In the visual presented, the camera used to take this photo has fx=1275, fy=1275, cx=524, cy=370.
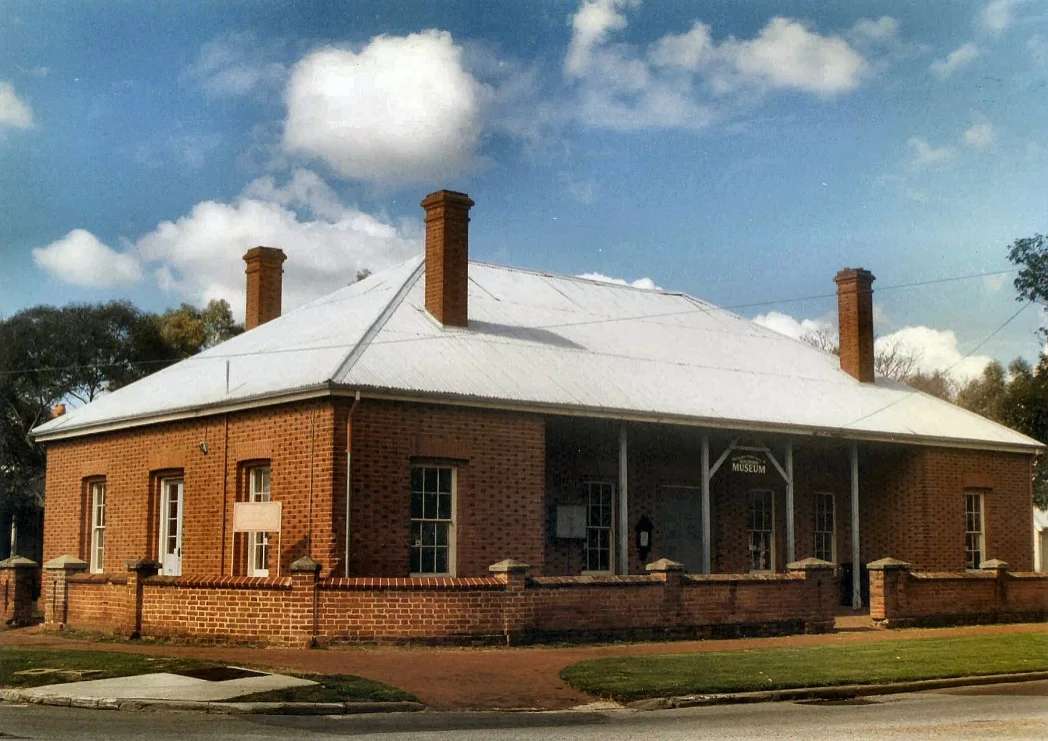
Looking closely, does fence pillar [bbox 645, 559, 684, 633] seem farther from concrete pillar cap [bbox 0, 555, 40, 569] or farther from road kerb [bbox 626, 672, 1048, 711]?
concrete pillar cap [bbox 0, 555, 40, 569]

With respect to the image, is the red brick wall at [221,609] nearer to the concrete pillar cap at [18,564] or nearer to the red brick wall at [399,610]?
the red brick wall at [399,610]

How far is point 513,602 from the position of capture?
18.1 m

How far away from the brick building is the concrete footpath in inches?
29.3

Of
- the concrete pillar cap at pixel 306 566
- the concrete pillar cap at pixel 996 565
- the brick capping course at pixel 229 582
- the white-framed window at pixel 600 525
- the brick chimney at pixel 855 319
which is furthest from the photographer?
the brick chimney at pixel 855 319

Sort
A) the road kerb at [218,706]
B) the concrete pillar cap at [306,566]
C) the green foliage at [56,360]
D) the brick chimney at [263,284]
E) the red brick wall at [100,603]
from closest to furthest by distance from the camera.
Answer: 1. the road kerb at [218,706]
2. the concrete pillar cap at [306,566]
3. the red brick wall at [100,603]
4. the brick chimney at [263,284]
5. the green foliage at [56,360]

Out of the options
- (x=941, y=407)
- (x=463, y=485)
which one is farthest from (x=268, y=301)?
(x=941, y=407)

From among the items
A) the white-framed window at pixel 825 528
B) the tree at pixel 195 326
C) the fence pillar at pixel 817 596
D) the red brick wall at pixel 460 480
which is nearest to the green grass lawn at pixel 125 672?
the red brick wall at pixel 460 480

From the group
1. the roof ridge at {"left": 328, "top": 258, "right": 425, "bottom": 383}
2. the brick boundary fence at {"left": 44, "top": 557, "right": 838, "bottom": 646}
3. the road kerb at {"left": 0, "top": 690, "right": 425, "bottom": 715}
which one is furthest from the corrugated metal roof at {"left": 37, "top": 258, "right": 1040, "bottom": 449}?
the road kerb at {"left": 0, "top": 690, "right": 425, "bottom": 715}

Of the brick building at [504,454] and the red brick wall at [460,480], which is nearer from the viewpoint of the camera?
the red brick wall at [460,480]

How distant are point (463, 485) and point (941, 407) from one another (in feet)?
46.6

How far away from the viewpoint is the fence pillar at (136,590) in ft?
62.6

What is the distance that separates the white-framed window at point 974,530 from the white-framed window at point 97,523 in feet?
60.1

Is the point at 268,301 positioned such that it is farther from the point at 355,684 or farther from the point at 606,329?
the point at 355,684

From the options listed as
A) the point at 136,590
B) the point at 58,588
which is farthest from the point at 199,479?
the point at 136,590
